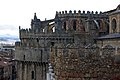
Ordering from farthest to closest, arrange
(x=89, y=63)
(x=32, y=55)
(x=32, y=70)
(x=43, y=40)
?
(x=43, y=40), (x=32, y=55), (x=32, y=70), (x=89, y=63)

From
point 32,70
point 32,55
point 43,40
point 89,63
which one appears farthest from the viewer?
point 43,40

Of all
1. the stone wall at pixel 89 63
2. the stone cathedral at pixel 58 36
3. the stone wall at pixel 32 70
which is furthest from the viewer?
the stone wall at pixel 32 70

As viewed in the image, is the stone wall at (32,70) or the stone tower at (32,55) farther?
the stone tower at (32,55)

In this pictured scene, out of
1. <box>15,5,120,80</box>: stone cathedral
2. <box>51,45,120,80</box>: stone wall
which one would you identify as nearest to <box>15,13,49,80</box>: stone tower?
<box>15,5,120,80</box>: stone cathedral

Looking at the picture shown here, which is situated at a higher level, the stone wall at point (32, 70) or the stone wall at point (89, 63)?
the stone wall at point (89, 63)

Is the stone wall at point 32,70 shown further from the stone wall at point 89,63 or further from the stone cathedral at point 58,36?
the stone wall at point 89,63

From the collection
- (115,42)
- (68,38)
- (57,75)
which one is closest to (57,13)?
(68,38)

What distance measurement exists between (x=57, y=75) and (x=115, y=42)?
86.8 feet

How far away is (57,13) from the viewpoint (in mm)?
75500

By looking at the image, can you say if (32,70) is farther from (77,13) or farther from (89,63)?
(89,63)

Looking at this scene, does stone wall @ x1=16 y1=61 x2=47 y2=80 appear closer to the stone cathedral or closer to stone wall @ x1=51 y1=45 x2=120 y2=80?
the stone cathedral

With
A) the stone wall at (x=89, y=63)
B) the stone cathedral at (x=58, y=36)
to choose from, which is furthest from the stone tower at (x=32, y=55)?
the stone wall at (x=89, y=63)

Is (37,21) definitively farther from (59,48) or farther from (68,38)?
(59,48)

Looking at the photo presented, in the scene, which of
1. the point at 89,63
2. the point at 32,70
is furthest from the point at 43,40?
the point at 89,63
